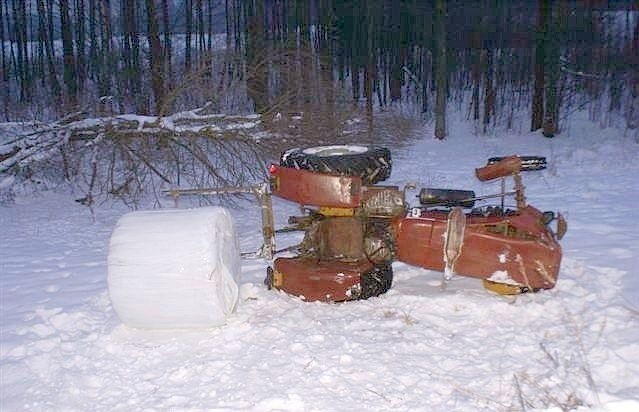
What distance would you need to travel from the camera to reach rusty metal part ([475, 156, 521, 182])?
4.52 m

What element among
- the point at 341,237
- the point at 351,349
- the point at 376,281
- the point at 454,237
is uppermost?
the point at 454,237

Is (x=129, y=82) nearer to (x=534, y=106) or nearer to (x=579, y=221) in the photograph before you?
(x=534, y=106)

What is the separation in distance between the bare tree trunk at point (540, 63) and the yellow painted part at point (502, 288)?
1482 centimetres

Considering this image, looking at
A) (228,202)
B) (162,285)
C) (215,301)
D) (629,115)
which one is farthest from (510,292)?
(629,115)

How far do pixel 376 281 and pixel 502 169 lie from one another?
121 centimetres

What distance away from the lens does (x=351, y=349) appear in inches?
Result: 147

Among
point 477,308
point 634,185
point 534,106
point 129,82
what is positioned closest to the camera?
point 477,308

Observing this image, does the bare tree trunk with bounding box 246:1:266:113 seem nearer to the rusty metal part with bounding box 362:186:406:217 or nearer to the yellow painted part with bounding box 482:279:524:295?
the rusty metal part with bounding box 362:186:406:217

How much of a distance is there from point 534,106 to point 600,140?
7.65ft

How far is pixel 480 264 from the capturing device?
427cm

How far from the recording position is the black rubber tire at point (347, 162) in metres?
4.45

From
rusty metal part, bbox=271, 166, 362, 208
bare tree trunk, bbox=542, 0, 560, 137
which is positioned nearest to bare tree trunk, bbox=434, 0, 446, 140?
bare tree trunk, bbox=542, 0, 560, 137

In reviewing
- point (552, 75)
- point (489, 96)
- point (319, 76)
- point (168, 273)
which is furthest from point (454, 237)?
point (489, 96)

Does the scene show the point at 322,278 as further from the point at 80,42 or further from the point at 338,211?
the point at 80,42
